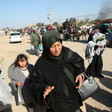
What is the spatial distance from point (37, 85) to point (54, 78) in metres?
0.21

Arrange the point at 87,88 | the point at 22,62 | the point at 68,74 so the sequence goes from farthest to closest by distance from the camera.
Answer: the point at 22,62, the point at 87,88, the point at 68,74

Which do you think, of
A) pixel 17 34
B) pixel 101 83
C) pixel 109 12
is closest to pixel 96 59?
pixel 101 83

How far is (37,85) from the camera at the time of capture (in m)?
1.47

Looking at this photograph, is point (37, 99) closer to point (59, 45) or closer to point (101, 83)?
point (59, 45)

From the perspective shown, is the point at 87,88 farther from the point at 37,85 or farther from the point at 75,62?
the point at 37,85

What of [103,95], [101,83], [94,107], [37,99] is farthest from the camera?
[101,83]

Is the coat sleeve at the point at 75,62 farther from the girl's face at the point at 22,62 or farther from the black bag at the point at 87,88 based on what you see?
the girl's face at the point at 22,62

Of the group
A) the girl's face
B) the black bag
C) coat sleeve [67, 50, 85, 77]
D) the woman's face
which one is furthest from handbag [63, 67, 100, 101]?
the girl's face

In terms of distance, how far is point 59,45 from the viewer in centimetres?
155

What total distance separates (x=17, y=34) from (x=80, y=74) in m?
17.2

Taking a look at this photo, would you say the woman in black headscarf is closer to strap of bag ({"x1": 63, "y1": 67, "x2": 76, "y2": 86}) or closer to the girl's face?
strap of bag ({"x1": 63, "y1": 67, "x2": 76, "y2": 86})

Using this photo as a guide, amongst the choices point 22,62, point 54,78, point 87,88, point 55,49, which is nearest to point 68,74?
point 54,78

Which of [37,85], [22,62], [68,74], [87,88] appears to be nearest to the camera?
[37,85]

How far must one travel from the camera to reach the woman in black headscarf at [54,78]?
1454mm
